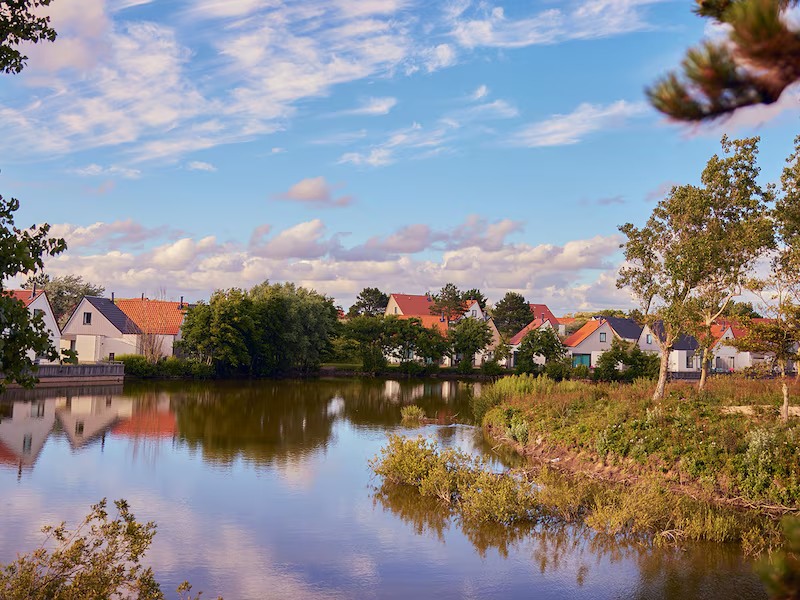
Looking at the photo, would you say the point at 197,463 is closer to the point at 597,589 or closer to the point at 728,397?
the point at 597,589

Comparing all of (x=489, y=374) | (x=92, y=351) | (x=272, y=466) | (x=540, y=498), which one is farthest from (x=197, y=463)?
(x=489, y=374)

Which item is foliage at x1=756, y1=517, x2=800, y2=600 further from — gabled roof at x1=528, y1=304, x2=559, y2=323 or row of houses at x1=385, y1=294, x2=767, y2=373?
gabled roof at x1=528, y1=304, x2=559, y2=323

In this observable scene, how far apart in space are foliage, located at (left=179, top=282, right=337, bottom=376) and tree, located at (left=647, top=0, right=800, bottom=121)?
50.4 meters

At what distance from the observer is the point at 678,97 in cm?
423

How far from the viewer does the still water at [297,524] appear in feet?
38.2

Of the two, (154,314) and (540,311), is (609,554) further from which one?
(540,311)

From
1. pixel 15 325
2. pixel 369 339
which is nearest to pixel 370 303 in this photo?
pixel 369 339

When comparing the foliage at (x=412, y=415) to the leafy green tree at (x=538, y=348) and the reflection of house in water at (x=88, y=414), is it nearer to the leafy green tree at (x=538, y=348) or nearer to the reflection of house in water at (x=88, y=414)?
the reflection of house in water at (x=88, y=414)

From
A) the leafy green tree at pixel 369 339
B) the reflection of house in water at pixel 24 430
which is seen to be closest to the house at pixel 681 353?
the leafy green tree at pixel 369 339

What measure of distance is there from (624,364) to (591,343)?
26.6ft

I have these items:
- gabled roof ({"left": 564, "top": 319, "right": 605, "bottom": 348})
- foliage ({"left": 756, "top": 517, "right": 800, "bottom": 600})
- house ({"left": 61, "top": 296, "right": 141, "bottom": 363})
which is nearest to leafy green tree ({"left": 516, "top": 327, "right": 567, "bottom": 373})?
gabled roof ({"left": 564, "top": 319, "right": 605, "bottom": 348})

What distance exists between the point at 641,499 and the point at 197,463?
12.7 metres

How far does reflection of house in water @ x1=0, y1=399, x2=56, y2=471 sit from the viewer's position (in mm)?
20641

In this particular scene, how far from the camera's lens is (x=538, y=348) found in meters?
60.1
